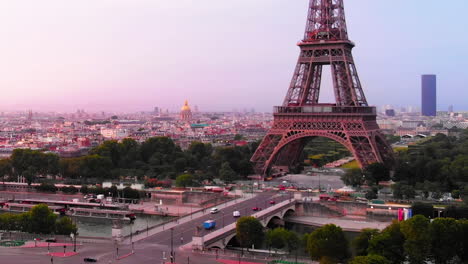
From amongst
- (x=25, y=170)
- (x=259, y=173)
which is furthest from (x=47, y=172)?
(x=259, y=173)

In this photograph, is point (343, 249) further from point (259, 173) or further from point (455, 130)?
point (455, 130)

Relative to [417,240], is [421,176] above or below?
above

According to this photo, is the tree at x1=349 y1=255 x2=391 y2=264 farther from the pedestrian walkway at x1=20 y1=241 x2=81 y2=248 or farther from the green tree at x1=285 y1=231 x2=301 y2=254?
the pedestrian walkway at x1=20 y1=241 x2=81 y2=248

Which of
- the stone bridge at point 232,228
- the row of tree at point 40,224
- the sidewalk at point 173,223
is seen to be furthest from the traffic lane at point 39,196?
the stone bridge at point 232,228

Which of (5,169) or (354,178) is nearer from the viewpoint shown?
(354,178)

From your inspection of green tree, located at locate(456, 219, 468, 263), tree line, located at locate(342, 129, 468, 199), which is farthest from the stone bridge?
green tree, located at locate(456, 219, 468, 263)

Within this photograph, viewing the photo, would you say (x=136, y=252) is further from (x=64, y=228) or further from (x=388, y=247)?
(x=388, y=247)

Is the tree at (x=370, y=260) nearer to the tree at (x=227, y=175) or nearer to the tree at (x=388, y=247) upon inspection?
the tree at (x=388, y=247)

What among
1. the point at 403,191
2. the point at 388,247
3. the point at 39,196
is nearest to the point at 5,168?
the point at 39,196
